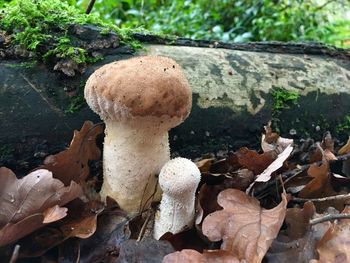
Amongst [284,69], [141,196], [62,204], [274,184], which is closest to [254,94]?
[284,69]

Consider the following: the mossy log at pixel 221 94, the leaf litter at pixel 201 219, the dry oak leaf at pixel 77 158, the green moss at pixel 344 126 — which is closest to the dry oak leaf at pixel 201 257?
the leaf litter at pixel 201 219

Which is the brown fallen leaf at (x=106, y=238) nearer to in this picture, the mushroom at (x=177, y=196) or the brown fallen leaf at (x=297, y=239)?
the mushroom at (x=177, y=196)

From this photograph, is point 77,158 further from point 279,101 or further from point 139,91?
point 279,101

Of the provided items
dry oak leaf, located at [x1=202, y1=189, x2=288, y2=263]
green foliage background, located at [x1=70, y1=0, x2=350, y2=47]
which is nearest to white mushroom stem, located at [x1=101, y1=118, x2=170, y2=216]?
dry oak leaf, located at [x1=202, y1=189, x2=288, y2=263]

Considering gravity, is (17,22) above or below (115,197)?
above

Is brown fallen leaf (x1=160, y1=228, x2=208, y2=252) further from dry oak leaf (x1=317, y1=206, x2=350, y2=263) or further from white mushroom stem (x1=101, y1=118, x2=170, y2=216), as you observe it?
dry oak leaf (x1=317, y1=206, x2=350, y2=263)

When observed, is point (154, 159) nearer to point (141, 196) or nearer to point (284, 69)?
point (141, 196)
